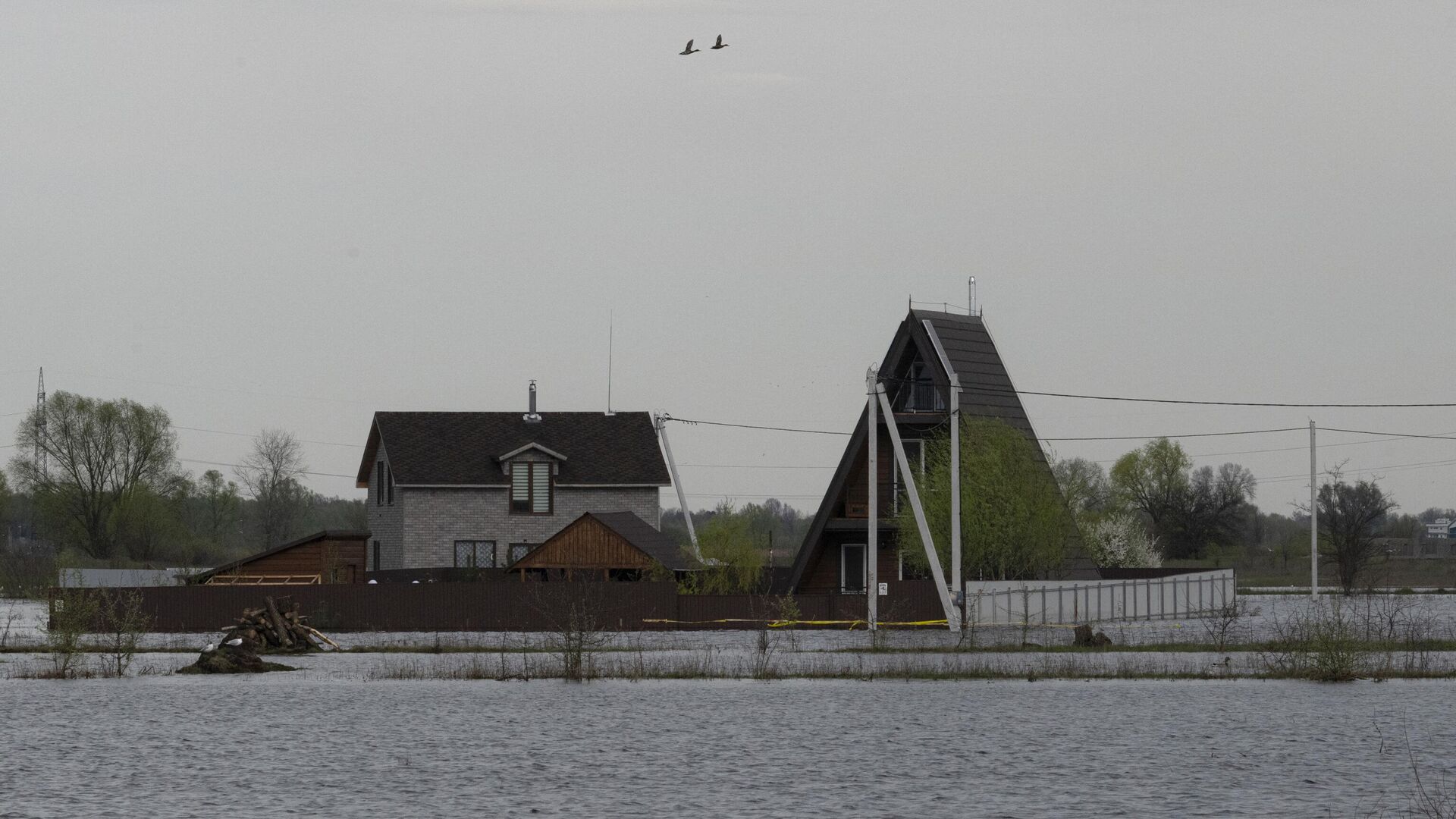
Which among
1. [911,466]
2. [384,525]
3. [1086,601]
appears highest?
[911,466]

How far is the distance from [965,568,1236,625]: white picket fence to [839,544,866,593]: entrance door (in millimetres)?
8859

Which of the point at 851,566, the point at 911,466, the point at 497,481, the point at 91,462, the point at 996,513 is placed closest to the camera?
the point at 996,513

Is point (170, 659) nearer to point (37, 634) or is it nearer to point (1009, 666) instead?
point (37, 634)

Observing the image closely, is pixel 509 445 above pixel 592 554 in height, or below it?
above

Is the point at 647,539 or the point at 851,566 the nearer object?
the point at 647,539

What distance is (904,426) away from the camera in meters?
67.1

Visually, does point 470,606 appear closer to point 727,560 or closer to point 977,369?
point 727,560

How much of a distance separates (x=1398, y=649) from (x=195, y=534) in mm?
110411

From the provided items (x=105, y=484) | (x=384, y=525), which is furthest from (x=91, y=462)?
(x=384, y=525)

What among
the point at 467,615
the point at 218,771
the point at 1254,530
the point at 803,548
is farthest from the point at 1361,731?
the point at 1254,530

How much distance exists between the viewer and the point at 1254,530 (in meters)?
195

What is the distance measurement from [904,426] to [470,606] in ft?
64.8

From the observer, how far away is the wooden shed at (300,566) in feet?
224

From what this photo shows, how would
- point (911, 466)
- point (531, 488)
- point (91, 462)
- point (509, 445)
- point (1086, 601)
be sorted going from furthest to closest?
1. point (91, 462)
2. point (509, 445)
3. point (531, 488)
4. point (911, 466)
5. point (1086, 601)
